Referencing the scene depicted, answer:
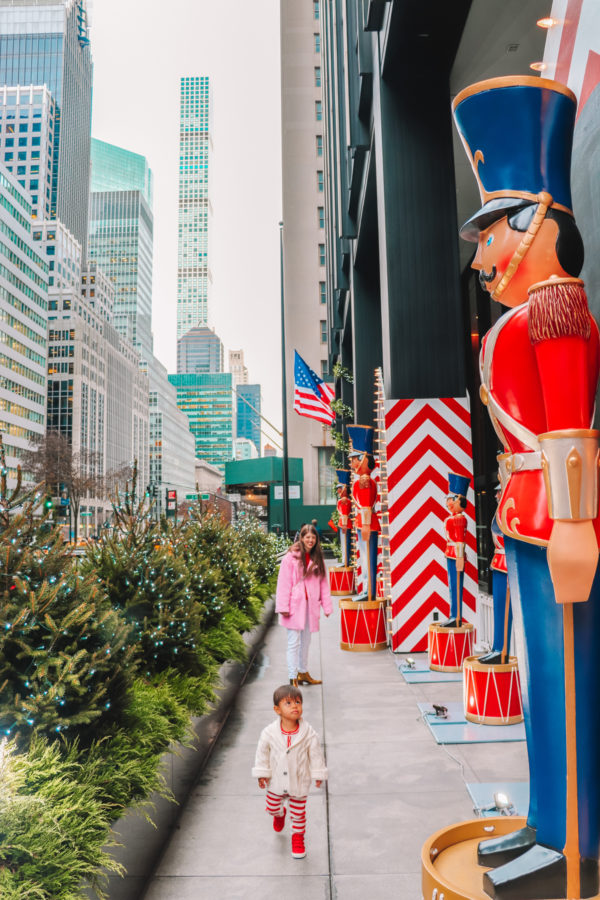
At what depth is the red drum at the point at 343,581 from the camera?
55.2 ft

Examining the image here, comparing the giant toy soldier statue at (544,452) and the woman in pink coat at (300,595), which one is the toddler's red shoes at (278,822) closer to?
the giant toy soldier statue at (544,452)

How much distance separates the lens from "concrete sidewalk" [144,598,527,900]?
3.50 m

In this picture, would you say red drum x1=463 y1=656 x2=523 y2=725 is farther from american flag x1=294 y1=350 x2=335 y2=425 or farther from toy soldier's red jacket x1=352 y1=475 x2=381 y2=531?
american flag x1=294 y1=350 x2=335 y2=425

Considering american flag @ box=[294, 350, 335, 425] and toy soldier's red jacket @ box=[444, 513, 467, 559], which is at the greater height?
american flag @ box=[294, 350, 335, 425]

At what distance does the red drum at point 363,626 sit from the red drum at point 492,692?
386 centimetres

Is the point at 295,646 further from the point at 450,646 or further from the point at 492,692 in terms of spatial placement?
the point at 492,692

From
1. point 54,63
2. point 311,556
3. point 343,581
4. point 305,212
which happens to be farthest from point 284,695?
point 54,63

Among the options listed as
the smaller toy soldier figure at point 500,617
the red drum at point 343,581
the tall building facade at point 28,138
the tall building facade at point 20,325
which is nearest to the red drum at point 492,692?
the smaller toy soldier figure at point 500,617

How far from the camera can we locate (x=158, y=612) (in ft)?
18.4

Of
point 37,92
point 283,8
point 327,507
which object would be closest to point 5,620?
point 327,507

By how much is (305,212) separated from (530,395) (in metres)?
50.6

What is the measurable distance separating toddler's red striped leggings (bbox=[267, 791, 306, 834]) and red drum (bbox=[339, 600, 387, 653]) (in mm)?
5902

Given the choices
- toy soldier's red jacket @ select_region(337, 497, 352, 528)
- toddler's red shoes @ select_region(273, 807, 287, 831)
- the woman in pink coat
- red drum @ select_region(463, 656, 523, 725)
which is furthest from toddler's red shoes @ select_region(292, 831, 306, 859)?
toy soldier's red jacket @ select_region(337, 497, 352, 528)

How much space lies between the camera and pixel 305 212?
50.2 meters
